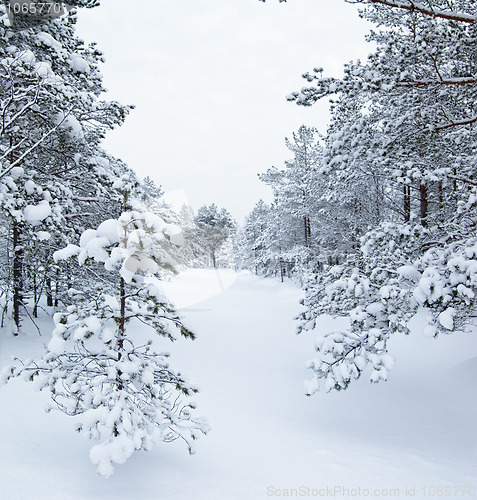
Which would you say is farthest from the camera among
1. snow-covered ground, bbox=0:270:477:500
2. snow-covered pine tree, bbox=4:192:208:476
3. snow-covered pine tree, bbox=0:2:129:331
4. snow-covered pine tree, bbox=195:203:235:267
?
snow-covered pine tree, bbox=195:203:235:267

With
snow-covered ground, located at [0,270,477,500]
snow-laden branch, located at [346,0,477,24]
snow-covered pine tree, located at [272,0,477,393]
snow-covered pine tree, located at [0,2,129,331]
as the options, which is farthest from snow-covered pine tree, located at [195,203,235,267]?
snow-laden branch, located at [346,0,477,24]

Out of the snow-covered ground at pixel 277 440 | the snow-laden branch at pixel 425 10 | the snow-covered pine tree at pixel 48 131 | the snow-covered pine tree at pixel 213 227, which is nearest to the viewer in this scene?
the snow-covered ground at pixel 277 440

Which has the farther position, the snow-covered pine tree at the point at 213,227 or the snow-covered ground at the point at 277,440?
the snow-covered pine tree at the point at 213,227

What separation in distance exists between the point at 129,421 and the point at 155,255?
4.70 feet

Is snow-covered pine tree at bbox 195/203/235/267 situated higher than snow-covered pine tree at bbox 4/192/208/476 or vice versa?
snow-covered pine tree at bbox 195/203/235/267

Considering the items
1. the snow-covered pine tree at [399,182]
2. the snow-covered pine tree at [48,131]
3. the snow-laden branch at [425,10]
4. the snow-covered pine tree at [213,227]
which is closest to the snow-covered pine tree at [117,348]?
the snow-covered pine tree at [399,182]

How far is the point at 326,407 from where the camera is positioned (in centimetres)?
650

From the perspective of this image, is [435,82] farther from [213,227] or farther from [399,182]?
[213,227]

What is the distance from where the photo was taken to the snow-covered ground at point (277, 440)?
3.26m

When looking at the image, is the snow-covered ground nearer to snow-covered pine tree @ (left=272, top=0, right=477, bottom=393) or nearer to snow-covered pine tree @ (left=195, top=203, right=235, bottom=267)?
snow-covered pine tree @ (left=272, top=0, right=477, bottom=393)

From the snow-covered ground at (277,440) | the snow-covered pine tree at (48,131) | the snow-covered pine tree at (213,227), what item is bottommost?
the snow-covered ground at (277,440)

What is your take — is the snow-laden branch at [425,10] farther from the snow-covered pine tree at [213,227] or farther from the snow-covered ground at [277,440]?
→ the snow-covered pine tree at [213,227]

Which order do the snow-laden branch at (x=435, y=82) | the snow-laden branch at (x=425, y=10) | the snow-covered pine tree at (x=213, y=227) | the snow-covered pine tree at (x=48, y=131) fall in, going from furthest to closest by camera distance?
the snow-covered pine tree at (x=213, y=227) < the snow-covered pine tree at (x=48, y=131) < the snow-laden branch at (x=435, y=82) < the snow-laden branch at (x=425, y=10)

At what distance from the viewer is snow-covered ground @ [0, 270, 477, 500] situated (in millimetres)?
3264
